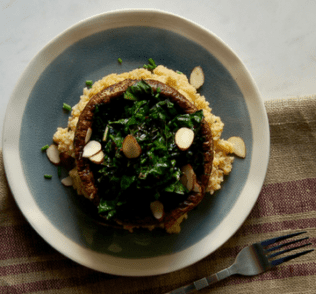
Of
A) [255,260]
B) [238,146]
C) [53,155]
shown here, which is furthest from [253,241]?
[53,155]

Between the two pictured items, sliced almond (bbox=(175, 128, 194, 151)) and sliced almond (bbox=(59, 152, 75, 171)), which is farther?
sliced almond (bbox=(59, 152, 75, 171))

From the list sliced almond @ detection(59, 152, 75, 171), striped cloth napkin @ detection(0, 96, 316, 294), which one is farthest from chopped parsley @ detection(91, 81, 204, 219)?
striped cloth napkin @ detection(0, 96, 316, 294)

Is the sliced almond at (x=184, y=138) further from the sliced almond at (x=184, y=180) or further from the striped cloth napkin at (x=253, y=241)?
the striped cloth napkin at (x=253, y=241)

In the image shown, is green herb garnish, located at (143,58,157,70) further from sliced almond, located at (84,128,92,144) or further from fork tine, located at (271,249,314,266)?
fork tine, located at (271,249,314,266)

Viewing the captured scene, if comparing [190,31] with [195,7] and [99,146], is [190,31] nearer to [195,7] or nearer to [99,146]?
[195,7]

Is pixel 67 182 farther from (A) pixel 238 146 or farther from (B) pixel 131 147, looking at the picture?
(A) pixel 238 146

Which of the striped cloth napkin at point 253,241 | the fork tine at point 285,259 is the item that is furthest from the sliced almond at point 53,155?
the fork tine at point 285,259
